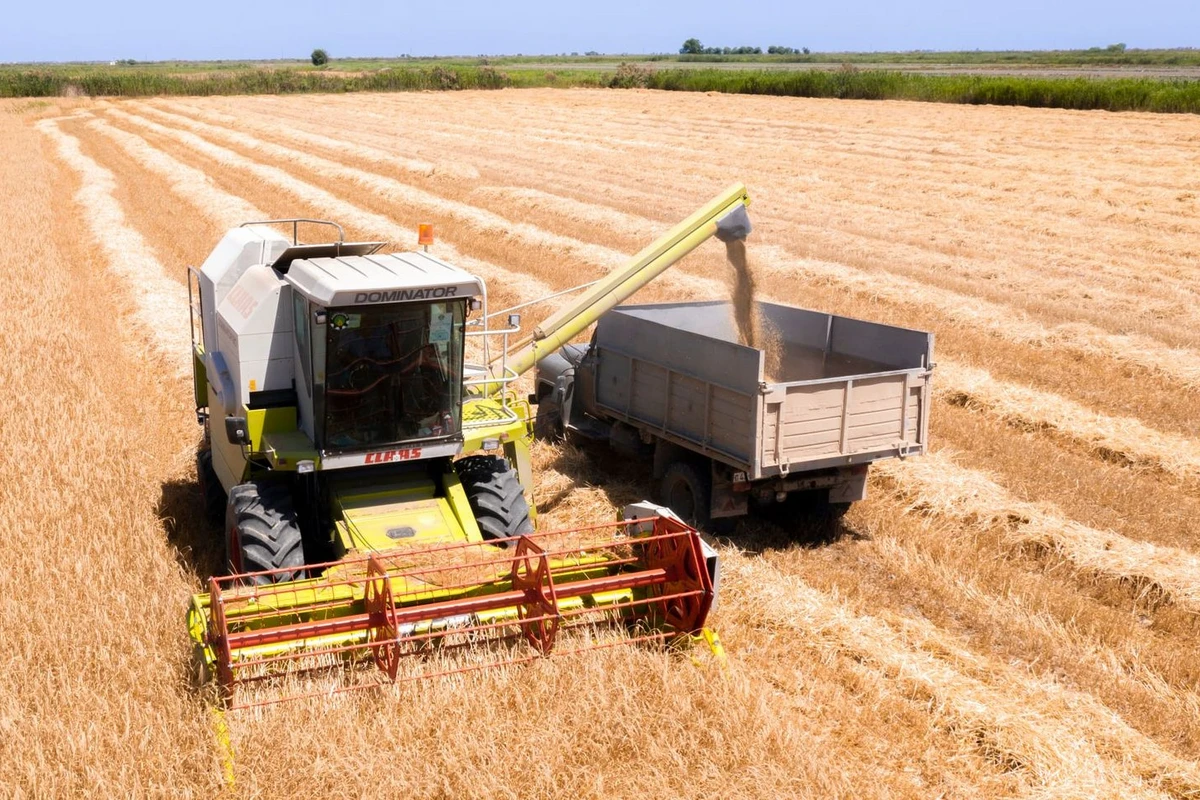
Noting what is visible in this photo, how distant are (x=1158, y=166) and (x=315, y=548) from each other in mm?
23202

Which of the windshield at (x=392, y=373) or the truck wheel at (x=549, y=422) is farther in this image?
the truck wheel at (x=549, y=422)

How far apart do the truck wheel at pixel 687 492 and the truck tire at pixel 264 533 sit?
2928 mm

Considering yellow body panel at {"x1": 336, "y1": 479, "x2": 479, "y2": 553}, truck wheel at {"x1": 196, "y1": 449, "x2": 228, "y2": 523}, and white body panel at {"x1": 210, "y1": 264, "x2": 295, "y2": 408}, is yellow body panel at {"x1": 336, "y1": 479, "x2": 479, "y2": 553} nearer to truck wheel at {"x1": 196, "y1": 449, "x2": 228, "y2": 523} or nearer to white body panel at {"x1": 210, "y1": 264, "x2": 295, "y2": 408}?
white body panel at {"x1": 210, "y1": 264, "x2": 295, "y2": 408}

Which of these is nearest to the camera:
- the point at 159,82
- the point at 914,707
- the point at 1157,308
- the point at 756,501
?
the point at 914,707

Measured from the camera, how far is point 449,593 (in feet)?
21.2

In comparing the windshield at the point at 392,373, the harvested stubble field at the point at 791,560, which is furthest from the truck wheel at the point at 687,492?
the windshield at the point at 392,373

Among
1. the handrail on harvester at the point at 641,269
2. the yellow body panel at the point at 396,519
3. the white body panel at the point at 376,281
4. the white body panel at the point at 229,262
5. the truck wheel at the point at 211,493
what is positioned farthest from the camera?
the handrail on harvester at the point at 641,269

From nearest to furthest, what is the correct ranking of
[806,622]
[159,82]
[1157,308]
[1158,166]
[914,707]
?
[914,707] < [806,622] < [1157,308] < [1158,166] < [159,82]

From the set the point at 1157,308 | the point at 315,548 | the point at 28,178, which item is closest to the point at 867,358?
the point at 315,548

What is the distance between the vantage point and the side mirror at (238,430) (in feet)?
23.0

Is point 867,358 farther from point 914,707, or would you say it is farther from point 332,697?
point 332,697

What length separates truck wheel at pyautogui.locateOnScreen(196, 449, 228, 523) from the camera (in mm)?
8719

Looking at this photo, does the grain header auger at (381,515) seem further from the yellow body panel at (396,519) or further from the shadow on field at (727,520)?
the shadow on field at (727,520)

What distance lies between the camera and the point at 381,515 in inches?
280
